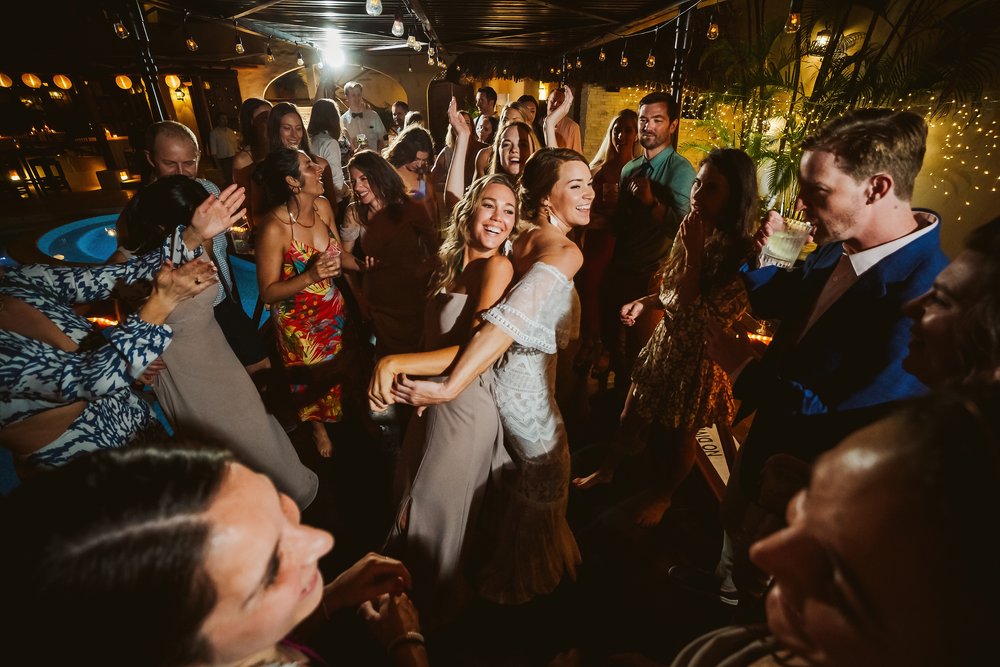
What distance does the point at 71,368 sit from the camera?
159 cm

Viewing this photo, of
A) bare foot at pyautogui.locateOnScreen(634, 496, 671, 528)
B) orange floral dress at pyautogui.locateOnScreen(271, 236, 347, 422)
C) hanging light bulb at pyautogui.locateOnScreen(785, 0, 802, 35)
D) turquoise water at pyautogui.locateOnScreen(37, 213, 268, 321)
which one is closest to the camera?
bare foot at pyautogui.locateOnScreen(634, 496, 671, 528)

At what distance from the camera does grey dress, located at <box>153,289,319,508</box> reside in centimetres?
213

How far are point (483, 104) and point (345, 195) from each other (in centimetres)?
340

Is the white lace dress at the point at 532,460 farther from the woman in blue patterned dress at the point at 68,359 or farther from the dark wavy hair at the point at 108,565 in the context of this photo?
the woman in blue patterned dress at the point at 68,359

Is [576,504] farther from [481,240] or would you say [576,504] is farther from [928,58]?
[928,58]

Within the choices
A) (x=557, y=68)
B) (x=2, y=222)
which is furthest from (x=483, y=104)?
(x=2, y=222)

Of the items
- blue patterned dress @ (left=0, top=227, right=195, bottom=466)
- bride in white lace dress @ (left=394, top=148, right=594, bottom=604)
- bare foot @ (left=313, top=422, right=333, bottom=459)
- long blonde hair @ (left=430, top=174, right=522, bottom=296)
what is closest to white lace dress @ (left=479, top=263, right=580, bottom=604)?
bride in white lace dress @ (left=394, top=148, right=594, bottom=604)

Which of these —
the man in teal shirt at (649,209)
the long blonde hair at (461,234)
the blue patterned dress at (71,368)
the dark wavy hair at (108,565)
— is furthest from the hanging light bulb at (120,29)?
the dark wavy hair at (108,565)

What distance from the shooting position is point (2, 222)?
32.3 ft

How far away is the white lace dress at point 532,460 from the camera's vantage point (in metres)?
1.81

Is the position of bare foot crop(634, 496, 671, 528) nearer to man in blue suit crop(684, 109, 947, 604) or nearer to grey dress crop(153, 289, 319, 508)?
man in blue suit crop(684, 109, 947, 604)

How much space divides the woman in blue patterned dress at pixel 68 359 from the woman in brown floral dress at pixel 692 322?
8.62 ft

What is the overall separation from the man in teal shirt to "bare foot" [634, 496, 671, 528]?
1.35 metres

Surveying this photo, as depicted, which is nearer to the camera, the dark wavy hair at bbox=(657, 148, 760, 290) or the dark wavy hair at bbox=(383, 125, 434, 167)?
the dark wavy hair at bbox=(657, 148, 760, 290)
